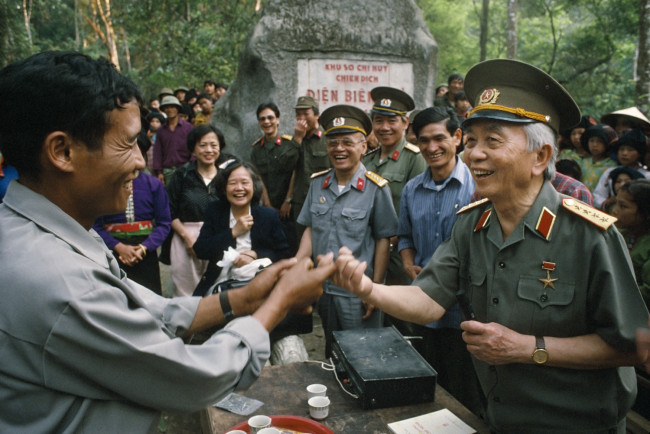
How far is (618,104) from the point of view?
36.2ft

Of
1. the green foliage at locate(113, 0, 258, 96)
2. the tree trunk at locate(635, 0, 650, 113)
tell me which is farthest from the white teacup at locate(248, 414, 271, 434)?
the green foliage at locate(113, 0, 258, 96)

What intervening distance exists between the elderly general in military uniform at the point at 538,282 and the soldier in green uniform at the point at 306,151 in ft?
11.9

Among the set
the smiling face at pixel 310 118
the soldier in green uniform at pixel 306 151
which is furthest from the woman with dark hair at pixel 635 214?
the smiling face at pixel 310 118

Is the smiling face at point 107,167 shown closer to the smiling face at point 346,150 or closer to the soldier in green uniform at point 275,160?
the smiling face at point 346,150

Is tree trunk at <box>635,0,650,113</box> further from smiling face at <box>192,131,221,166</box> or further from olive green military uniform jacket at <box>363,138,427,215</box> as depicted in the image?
smiling face at <box>192,131,221,166</box>

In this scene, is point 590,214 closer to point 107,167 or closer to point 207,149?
point 107,167

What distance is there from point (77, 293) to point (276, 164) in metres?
4.86

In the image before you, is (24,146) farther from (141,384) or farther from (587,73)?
(587,73)

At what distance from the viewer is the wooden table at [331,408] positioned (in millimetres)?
2082

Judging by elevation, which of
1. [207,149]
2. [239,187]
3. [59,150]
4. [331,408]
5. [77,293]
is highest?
[59,150]

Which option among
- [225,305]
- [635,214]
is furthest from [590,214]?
[635,214]

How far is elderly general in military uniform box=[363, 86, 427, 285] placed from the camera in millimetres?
4551

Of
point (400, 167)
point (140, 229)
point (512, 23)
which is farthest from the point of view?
point (512, 23)

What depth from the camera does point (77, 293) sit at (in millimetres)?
1175
